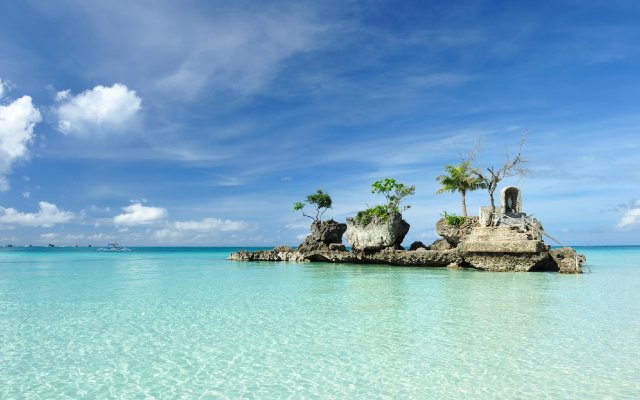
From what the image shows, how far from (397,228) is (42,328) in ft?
77.7

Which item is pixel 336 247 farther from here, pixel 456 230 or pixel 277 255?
pixel 456 230

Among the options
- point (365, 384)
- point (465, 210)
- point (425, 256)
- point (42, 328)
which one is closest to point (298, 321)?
point (365, 384)

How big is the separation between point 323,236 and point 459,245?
45.2ft

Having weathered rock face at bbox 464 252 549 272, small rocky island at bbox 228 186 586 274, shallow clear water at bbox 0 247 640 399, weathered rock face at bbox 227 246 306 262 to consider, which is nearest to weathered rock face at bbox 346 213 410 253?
small rocky island at bbox 228 186 586 274

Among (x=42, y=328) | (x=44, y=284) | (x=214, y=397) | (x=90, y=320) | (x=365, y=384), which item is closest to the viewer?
(x=214, y=397)

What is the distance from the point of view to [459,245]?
2620 centimetres

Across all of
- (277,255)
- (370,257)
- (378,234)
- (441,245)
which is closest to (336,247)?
(370,257)

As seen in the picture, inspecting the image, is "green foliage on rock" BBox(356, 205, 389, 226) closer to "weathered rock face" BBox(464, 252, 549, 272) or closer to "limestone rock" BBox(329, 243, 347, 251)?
"limestone rock" BBox(329, 243, 347, 251)

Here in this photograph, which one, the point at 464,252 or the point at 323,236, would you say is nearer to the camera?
the point at 464,252

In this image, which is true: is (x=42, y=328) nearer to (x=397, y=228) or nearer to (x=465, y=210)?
(x=397, y=228)

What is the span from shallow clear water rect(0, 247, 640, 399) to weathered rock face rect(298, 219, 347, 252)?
22700 millimetres

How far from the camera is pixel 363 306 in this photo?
39.4 feet

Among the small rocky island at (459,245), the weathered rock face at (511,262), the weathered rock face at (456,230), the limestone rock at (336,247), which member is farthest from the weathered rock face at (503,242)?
the limestone rock at (336,247)

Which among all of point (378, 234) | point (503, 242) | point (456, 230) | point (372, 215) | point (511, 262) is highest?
point (372, 215)
